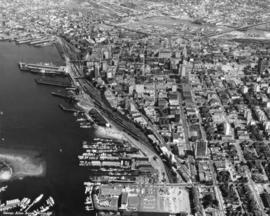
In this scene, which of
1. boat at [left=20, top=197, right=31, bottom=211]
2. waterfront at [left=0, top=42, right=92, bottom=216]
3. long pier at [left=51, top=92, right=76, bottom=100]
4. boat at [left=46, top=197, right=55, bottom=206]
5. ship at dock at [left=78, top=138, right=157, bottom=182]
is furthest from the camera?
long pier at [left=51, top=92, right=76, bottom=100]

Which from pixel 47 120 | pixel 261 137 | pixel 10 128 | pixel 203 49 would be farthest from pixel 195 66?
pixel 10 128

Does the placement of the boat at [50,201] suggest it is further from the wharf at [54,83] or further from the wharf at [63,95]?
the wharf at [54,83]

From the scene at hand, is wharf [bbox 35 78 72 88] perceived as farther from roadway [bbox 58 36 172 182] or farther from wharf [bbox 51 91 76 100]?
wharf [bbox 51 91 76 100]

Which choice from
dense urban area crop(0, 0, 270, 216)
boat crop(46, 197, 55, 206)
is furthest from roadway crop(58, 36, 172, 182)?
boat crop(46, 197, 55, 206)

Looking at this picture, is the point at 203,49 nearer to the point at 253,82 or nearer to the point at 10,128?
the point at 253,82

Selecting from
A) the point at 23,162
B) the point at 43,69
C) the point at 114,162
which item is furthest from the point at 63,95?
the point at 114,162

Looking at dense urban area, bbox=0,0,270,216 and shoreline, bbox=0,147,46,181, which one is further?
shoreline, bbox=0,147,46,181

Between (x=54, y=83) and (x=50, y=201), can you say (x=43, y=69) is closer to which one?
(x=54, y=83)
